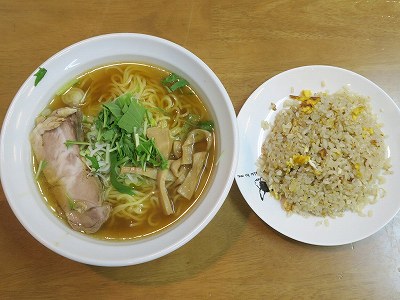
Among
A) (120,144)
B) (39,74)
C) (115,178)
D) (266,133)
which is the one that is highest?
(39,74)

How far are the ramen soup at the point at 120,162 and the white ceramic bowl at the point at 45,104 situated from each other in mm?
50

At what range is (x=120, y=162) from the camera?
4.99 feet

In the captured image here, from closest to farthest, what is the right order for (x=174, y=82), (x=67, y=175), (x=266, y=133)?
(x=67, y=175) < (x=174, y=82) < (x=266, y=133)

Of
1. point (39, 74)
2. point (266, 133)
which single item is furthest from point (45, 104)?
point (266, 133)

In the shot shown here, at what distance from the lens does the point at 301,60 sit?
1.87 meters

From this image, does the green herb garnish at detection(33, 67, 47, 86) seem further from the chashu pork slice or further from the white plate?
the white plate

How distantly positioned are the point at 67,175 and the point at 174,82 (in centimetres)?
55

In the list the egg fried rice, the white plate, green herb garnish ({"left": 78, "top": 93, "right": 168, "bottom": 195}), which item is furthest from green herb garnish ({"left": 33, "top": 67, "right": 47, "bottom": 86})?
the egg fried rice

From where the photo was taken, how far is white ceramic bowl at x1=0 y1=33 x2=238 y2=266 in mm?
1335

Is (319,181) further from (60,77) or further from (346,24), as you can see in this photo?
(60,77)

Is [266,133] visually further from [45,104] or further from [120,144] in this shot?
[45,104]

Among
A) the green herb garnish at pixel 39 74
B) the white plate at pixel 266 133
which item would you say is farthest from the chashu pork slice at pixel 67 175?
the white plate at pixel 266 133

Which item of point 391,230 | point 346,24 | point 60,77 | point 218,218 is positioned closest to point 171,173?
point 218,218

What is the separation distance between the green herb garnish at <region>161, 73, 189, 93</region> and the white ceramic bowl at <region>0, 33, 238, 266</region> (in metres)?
0.03
